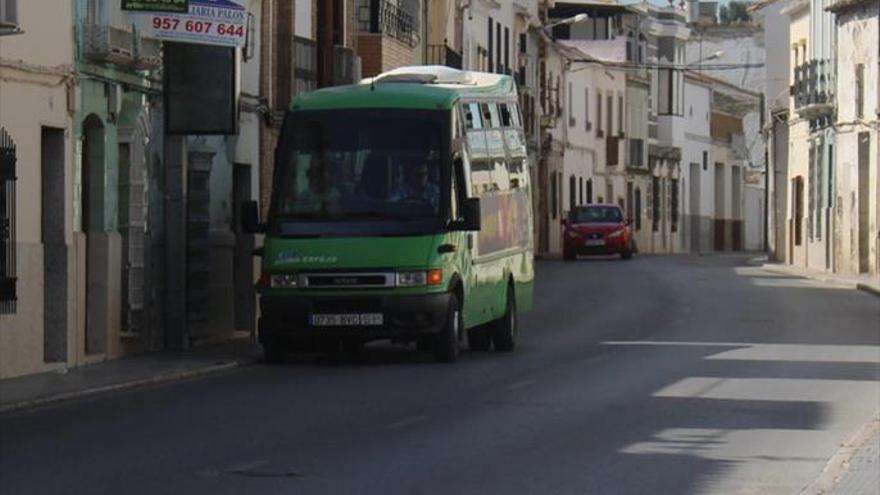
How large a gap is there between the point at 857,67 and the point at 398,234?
34585 mm

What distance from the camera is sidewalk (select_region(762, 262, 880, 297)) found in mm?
49281

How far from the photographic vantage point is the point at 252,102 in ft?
117

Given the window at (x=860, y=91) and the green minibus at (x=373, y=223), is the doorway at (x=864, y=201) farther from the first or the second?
the green minibus at (x=373, y=223)

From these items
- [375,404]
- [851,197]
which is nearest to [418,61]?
[851,197]

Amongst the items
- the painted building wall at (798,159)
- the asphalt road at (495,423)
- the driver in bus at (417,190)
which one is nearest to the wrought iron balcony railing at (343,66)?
the asphalt road at (495,423)

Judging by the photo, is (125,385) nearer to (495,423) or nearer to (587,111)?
(495,423)

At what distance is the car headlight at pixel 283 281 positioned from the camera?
26828 mm

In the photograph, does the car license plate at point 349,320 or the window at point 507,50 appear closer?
the car license plate at point 349,320

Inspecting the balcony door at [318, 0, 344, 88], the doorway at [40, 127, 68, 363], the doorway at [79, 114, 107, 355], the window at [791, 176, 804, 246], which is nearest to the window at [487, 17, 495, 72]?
the window at [791, 176, 804, 246]

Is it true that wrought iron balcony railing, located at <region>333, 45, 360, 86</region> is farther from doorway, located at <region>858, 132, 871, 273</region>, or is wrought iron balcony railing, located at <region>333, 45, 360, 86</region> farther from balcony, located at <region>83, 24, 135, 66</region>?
doorway, located at <region>858, 132, 871, 273</region>

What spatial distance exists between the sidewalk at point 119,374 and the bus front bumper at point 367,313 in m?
1.09

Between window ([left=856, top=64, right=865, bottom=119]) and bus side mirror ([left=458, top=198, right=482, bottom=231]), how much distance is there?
3299 cm

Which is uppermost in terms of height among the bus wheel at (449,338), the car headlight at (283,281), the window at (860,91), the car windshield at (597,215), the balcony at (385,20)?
the balcony at (385,20)

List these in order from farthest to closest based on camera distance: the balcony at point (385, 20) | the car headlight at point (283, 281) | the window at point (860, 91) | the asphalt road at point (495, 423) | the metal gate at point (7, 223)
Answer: the window at point (860, 91) → the balcony at point (385, 20) → the car headlight at point (283, 281) → the metal gate at point (7, 223) → the asphalt road at point (495, 423)
